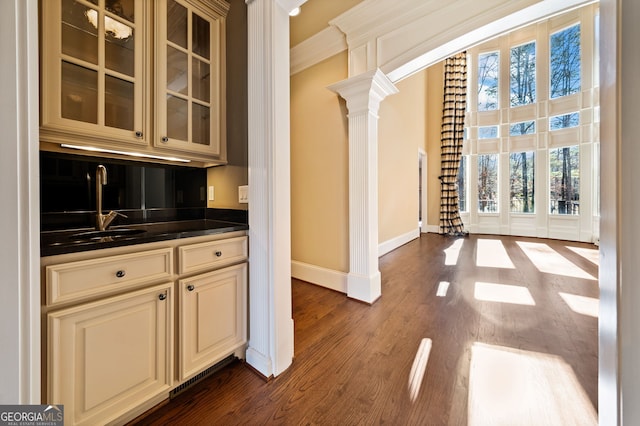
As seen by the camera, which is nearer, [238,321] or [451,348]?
[238,321]

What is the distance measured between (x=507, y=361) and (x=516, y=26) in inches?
96.7

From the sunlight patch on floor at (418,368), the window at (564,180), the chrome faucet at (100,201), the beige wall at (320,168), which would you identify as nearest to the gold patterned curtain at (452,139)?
the window at (564,180)

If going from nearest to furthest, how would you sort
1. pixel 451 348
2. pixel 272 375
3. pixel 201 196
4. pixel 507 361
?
pixel 272 375
pixel 507 361
pixel 451 348
pixel 201 196

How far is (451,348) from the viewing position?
1664 millimetres

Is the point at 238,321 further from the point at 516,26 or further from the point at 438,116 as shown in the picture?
the point at 438,116

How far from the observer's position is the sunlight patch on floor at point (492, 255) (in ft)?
12.2

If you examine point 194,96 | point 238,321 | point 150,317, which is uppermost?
point 194,96

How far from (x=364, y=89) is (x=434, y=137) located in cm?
536

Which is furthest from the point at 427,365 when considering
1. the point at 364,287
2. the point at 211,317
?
the point at 211,317

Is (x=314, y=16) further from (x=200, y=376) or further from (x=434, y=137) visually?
(x=434, y=137)

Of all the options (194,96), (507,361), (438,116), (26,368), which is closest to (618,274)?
(507,361)

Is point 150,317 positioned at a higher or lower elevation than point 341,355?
higher

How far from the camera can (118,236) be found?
113 centimetres

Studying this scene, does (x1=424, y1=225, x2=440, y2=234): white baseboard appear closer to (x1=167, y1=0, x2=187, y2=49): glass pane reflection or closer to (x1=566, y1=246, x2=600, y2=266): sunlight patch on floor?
(x1=566, y1=246, x2=600, y2=266): sunlight patch on floor
